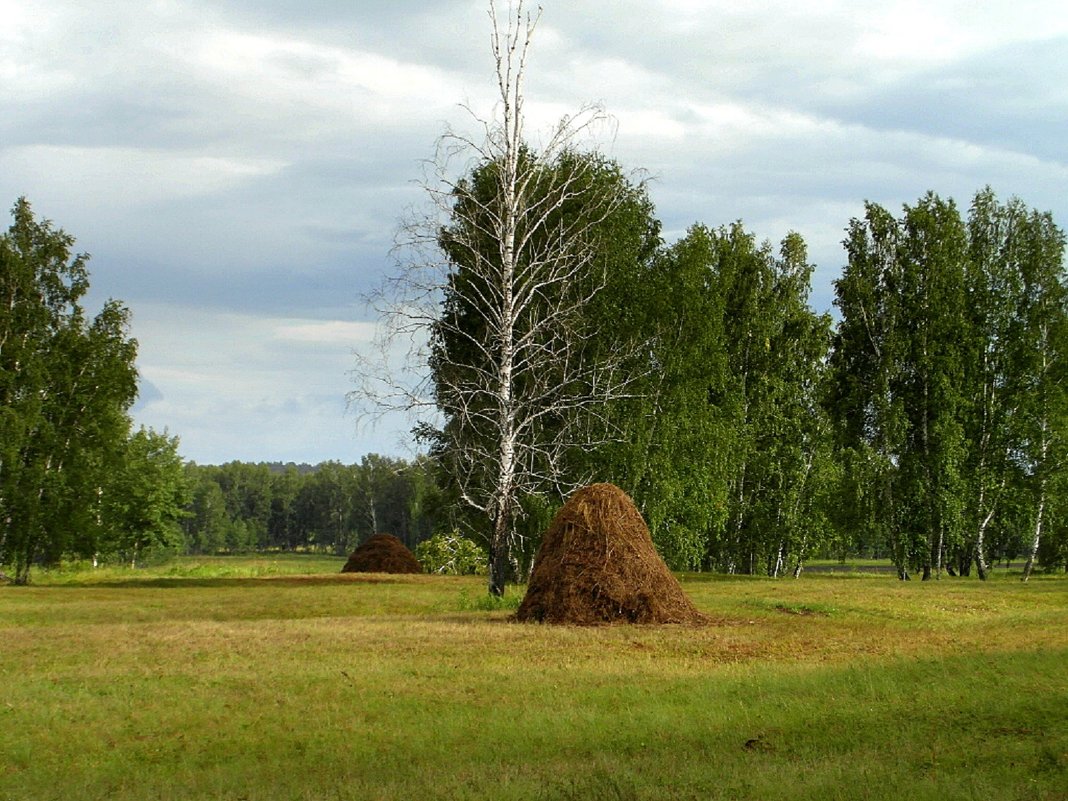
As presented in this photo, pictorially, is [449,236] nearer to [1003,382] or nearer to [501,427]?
[501,427]

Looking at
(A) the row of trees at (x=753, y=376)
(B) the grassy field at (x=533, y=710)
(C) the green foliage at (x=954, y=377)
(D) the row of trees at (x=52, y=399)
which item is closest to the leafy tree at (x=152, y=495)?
(D) the row of trees at (x=52, y=399)

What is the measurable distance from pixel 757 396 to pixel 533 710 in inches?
1584

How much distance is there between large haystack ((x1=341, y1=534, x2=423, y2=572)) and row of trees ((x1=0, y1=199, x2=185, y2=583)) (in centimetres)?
1199

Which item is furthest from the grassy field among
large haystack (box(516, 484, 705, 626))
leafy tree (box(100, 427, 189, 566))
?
leafy tree (box(100, 427, 189, 566))

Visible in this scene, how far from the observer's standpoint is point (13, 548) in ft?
138

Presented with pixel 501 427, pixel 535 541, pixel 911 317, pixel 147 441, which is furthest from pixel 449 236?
pixel 147 441

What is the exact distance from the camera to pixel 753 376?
51.4 m

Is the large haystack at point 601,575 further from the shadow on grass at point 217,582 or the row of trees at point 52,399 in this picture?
the row of trees at point 52,399

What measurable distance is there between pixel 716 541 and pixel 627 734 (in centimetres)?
4264

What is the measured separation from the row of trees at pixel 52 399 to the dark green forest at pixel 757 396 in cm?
9

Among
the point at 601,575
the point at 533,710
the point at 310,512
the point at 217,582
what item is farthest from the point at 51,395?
the point at 310,512

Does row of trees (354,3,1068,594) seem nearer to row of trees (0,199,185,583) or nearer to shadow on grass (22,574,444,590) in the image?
shadow on grass (22,574,444,590)

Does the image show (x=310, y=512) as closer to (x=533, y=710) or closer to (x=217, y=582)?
(x=217, y=582)

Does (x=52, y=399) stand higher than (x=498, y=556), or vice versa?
(x=52, y=399)
